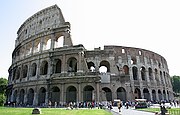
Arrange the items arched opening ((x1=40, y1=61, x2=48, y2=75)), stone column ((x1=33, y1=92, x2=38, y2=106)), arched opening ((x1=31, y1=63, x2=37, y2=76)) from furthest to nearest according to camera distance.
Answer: arched opening ((x1=31, y1=63, x2=37, y2=76)), arched opening ((x1=40, y1=61, x2=48, y2=75)), stone column ((x1=33, y1=92, x2=38, y2=106))

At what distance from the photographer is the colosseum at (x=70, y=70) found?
2592cm

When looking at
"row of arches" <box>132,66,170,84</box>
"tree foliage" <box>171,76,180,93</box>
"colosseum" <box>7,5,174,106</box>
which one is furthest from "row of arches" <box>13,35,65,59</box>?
"tree foliage" <box>171,76,180,93</box>

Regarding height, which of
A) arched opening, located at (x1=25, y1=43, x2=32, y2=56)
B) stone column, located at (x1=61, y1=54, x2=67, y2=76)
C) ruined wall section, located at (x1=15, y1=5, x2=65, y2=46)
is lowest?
stone column, located at (x1=61, y1=54, x2=67, y2=76)

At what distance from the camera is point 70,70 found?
93.0 feet

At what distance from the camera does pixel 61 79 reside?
2612 centimetres

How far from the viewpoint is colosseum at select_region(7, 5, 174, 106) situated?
2592 cm

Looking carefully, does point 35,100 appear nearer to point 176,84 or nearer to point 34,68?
point 34,68

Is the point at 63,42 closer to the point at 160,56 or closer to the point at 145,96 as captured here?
the point at 145,96

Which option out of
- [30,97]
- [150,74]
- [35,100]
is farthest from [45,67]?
[150,74]

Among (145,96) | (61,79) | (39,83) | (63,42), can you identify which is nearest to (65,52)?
(63,42)

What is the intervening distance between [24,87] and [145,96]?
22.3 metres

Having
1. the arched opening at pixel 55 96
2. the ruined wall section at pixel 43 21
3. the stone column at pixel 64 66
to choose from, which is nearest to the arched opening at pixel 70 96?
→ the arched opening at pixel 55 96

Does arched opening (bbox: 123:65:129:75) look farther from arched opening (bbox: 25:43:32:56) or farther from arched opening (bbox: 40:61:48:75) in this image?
arched opening (bbox: 25:43:32:56)

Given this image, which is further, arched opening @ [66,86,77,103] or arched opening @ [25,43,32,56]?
arched opening @ [25,43,32,56]
